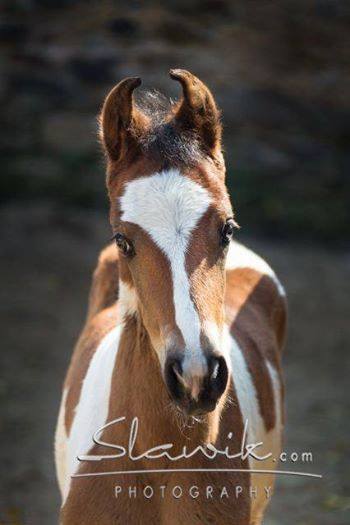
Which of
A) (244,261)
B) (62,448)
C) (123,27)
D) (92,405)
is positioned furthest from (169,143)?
(123,27)

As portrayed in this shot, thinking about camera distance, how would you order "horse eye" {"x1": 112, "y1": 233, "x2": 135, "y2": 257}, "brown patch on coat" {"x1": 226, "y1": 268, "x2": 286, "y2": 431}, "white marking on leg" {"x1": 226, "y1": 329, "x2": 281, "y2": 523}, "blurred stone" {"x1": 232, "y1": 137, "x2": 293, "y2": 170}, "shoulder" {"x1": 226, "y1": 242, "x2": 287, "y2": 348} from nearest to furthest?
"horse eye" {"x1": 112, "y1": 233, "x2": 135, "y2": 257}
"white marking on leg" {"x1": 226, "y1": 329, "x2": 281, "y2": 523}
"brown patch on coat" {"x1": 226, "y1": 268, "x2": 286, "y2": 431}
"shoulder" {"x1": 226, "y1": 242, "x2": 287, "y2": 348}
"blurred stone" {"x1": 232, "y1": 137, "x2": 293, "y2": 170}

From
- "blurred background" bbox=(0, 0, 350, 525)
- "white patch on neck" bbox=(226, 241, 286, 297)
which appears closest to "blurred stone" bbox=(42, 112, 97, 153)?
"blurred background" bbox=(0, 0, 350, 525)

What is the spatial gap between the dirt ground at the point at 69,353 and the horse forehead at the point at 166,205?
222 centimetres

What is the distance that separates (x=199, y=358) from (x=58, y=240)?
7.22 metres

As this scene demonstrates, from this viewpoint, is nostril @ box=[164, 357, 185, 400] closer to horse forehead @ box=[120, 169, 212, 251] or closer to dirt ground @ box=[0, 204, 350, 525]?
horse forehead @ box=[120, 169, 212, 251]

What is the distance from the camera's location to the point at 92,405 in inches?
138

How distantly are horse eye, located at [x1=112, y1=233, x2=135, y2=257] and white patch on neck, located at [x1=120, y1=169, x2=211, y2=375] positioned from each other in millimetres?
67

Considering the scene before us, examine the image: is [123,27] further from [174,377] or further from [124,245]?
[174,377]

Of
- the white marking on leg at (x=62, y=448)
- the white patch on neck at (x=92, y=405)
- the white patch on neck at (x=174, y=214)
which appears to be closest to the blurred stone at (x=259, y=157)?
the white marking on leg at (x=62, y=448)

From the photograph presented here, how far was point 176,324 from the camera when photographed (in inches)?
108

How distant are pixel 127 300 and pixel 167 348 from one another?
517 millimetres

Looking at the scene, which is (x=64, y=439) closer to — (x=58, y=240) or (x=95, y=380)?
(x=95, y=380)

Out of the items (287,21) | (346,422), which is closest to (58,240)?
(287,21)

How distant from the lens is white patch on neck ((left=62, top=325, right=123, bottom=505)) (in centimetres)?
339
